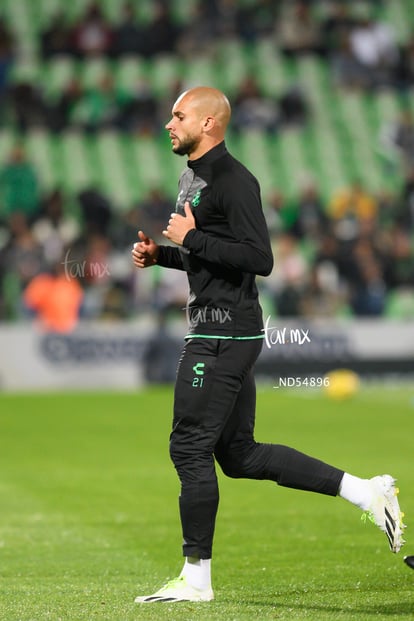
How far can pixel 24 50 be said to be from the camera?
27.6 meters

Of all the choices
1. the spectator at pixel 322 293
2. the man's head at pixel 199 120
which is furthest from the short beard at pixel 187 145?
the spectator at pixel 322 293

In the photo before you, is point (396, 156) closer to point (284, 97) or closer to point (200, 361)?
point (284, 97)

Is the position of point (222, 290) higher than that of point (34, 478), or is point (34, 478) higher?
point (222, 290)

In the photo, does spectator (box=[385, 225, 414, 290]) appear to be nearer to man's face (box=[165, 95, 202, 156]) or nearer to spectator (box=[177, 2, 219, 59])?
spectator (box=[177, 2, 219, 59])

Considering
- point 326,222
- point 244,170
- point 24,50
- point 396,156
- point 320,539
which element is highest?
point 24,50

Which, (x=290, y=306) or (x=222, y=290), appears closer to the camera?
(x=222, y=290)

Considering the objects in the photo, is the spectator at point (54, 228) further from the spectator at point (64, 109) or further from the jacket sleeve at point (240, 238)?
the jacket sleeve at point (240, 238)

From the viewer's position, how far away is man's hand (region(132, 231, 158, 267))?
20.5 ft

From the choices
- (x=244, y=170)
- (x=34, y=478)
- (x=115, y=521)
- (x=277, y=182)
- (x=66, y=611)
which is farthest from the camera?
(x=277, y=182)

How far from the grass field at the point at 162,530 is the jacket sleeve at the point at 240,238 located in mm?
1516

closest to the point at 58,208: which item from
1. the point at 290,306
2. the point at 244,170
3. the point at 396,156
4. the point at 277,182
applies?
the point at 290,306

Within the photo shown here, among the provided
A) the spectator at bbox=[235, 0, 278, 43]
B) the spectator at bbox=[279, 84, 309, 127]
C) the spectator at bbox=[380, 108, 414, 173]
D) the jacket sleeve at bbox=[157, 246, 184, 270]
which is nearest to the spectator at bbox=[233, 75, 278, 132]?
the spectator at bbox=[279, 84, 309, 127]

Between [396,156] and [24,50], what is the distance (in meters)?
8.20

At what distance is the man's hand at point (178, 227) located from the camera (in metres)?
5.90
